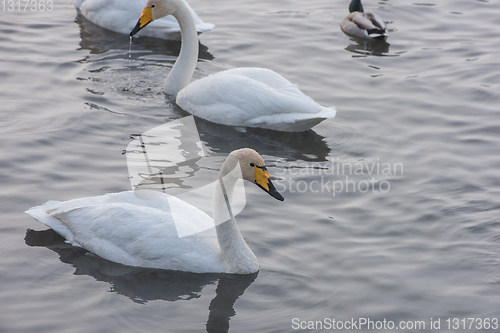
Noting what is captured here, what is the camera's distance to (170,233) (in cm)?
584

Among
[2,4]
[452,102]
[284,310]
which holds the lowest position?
[284,310]

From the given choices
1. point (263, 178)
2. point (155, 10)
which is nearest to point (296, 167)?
point (263, 178)

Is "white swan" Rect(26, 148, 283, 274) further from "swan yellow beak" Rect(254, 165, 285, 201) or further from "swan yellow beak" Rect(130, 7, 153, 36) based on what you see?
"swan yellow beak" Rect(130, 7, 153, 36)

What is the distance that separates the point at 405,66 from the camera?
11.3m

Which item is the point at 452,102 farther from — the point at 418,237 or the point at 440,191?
the point at 418,237

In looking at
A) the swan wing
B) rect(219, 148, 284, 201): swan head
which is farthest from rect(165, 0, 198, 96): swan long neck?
rect(219, 148, 284, 201): swan head

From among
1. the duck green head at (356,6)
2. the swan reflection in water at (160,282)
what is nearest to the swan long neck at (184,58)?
the swan reflection in water at (160,282)

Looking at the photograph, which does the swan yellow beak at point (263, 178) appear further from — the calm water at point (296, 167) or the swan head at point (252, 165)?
the calm water at point (296, 167)

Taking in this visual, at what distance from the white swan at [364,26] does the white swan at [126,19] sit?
2.94 m

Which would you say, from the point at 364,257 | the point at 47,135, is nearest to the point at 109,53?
the point at 47,135

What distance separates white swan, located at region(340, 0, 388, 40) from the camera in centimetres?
1230

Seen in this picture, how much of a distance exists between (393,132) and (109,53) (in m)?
5.40

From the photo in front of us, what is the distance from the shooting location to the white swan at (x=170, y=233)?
5.78 m

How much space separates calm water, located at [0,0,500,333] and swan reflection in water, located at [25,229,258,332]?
0.02 metres
